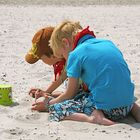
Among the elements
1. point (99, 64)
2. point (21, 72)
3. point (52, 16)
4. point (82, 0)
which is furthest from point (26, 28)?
point (82, 0)

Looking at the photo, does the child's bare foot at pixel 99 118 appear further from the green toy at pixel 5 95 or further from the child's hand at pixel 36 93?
the green toy at pixel 5 95

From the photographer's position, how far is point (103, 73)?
440cm

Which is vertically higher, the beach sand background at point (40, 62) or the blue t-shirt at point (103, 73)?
the blue t-shirt at point (103, 73)

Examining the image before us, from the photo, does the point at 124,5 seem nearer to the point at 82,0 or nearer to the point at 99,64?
the point at 82,0

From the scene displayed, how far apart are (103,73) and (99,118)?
0.38 m

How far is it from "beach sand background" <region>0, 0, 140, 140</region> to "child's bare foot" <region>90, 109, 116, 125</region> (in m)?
0.07

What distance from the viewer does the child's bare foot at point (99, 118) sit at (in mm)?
4314

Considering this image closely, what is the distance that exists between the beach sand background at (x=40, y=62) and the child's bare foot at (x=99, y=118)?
0.07 metres

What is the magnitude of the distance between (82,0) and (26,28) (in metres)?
7.20

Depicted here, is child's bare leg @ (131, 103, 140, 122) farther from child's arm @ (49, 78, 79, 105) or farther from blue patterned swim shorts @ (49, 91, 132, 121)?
child's arm @ (49, 78, 79, 105)

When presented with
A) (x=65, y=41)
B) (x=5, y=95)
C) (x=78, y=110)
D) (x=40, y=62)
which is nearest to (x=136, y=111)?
(x=78, y=110)

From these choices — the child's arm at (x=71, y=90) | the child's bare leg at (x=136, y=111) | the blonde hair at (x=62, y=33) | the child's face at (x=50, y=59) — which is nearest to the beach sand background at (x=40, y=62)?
the child's bare leg at (x=136, y=111)

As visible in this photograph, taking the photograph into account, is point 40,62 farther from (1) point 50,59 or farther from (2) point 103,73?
(2) point 103,73

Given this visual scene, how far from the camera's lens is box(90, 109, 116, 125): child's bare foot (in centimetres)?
431
